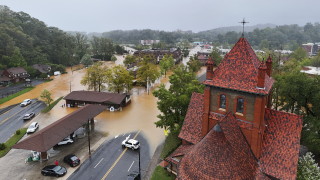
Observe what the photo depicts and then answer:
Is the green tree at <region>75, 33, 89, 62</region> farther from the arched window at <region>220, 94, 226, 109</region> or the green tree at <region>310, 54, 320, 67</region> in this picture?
the arched window at <region>220, 94, 226, 109</region>

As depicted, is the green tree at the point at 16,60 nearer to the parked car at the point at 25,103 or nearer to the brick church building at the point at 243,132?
the parked car at the point at 25,103

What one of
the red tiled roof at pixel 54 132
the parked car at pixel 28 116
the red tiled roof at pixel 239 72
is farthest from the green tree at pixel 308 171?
the parked car at pixel 28 116

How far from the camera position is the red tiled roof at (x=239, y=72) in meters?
23.1

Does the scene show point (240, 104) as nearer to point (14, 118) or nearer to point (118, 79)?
point (118, 79)

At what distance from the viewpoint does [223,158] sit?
22.5 m

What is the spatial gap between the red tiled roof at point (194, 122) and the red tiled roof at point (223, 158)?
5.03 metres

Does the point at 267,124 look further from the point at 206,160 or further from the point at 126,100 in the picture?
the point at 126,100

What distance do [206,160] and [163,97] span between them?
19407mm

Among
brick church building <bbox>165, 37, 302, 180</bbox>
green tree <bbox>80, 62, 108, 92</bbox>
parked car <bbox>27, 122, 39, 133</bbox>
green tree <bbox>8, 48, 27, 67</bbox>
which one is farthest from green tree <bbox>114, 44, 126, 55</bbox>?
brick church building <bbox>165, 37, 302, 180</bbox>

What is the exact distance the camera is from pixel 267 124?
25.1 m

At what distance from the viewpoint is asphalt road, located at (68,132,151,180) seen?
32.8 metres

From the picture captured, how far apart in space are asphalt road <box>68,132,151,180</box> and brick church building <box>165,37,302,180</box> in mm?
11925

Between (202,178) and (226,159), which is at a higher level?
(226,159)

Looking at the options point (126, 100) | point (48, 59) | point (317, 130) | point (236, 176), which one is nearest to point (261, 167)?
point (236, 176)
